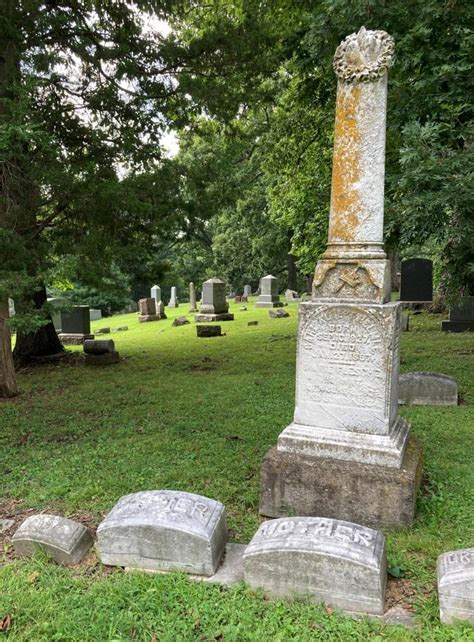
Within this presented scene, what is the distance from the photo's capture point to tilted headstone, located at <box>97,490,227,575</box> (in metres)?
2.96

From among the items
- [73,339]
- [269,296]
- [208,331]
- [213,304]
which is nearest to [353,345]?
[208,331]

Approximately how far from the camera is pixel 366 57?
11.6ft

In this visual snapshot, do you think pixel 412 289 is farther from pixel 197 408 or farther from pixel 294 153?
pixel 197 408

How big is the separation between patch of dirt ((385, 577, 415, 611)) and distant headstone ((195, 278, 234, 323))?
47.7ft

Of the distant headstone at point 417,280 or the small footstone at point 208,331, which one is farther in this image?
the distant headstone at point 417,280

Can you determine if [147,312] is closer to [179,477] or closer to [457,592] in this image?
[179,477]

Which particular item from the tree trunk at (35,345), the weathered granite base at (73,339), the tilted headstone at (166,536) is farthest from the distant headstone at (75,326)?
the tilted headstone at (166,536)

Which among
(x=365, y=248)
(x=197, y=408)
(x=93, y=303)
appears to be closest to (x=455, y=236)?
(x=365, y=248)

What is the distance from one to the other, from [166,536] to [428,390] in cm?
460

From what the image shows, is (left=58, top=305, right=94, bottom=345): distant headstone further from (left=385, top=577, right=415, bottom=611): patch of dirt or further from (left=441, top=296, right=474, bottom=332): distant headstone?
(left=385, top=577, right=415, bottom=611): patch of dirt

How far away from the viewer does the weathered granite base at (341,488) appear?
3328 mm

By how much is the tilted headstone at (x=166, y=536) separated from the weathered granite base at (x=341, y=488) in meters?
0.61

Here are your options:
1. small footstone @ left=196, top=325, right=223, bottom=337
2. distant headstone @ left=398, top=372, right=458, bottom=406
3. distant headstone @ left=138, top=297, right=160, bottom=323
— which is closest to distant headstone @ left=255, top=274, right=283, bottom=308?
distant headstone @ left=138, top=297, right=160, bottom=323

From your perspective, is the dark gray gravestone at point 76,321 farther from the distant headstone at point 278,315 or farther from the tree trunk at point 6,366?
the distant headstone at point 278,315
